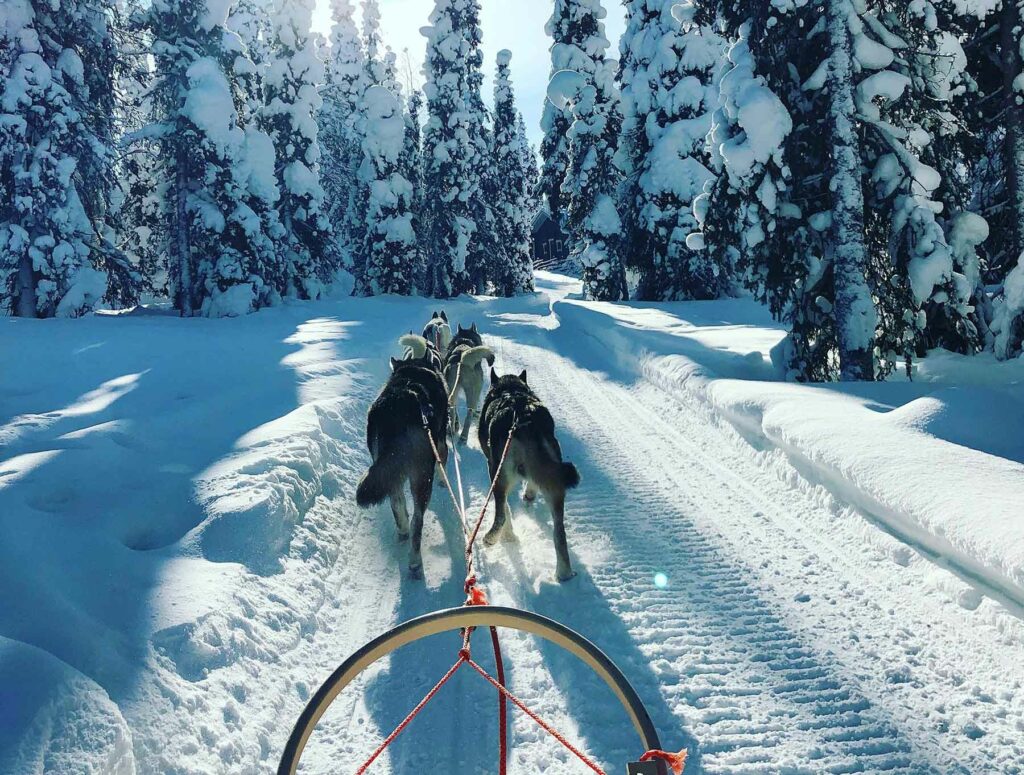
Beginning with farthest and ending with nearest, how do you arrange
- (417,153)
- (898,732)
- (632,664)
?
(417,153) → (632,664) → (898,732)

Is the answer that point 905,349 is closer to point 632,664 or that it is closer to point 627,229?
point 632,664

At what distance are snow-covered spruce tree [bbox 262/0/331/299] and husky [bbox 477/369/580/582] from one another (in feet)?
87.2

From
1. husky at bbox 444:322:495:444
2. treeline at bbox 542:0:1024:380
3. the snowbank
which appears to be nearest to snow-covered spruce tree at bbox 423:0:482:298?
treeline at bbox 542:0:1024:380

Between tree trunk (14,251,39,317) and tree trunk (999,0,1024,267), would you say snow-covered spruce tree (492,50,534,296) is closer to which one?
tree trunk (14,251,39,317)

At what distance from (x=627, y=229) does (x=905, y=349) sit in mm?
17056

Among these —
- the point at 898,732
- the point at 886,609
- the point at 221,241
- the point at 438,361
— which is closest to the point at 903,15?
the point at 438,361

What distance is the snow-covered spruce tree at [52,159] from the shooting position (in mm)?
14969

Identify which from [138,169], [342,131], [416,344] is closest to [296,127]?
[138,169]

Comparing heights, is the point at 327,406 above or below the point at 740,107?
below

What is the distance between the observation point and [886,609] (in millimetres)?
3828

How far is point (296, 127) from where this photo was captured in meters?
29.3

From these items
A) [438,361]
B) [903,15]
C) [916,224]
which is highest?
[903,15]

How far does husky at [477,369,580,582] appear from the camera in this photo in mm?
4457

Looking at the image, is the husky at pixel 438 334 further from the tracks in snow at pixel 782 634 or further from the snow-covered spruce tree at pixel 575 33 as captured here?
the snow-covered spruce tree at pixel 575 33
